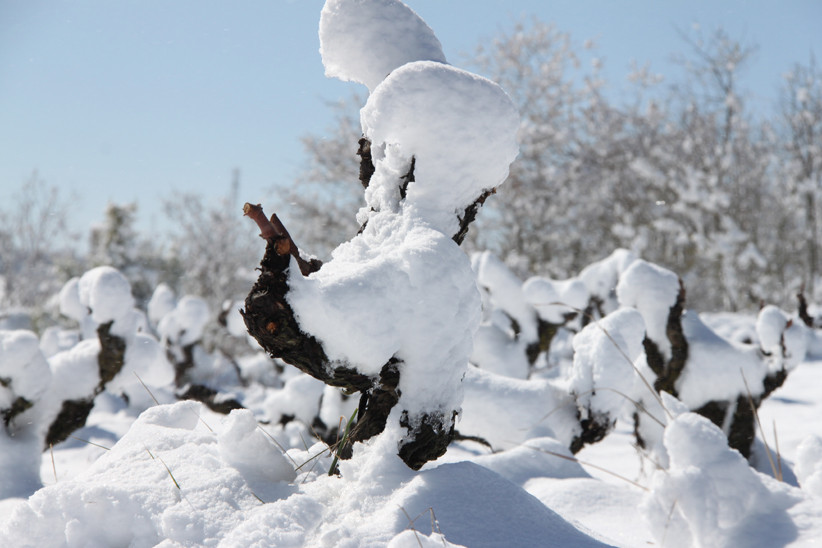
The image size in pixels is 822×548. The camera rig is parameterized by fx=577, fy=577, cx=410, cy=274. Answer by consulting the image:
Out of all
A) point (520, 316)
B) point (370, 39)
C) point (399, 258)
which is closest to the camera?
point (399, 258)

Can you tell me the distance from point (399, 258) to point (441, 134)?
44 centimetres

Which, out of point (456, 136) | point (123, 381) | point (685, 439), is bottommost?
point (123, 381)

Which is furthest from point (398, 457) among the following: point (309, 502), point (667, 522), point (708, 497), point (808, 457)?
point (808, 457)

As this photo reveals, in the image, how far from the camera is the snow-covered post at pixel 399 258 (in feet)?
5.33

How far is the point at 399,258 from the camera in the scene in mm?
1828

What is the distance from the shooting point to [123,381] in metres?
4.89

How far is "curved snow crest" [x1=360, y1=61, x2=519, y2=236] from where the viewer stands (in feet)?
6.14

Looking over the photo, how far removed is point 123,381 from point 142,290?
44.8ft

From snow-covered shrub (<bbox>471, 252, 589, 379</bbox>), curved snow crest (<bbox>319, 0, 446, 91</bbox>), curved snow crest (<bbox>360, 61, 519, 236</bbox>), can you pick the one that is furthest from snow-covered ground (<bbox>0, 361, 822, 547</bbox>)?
snow-covered shrub (<bbox>471, 252, 589, 379</bbox>)

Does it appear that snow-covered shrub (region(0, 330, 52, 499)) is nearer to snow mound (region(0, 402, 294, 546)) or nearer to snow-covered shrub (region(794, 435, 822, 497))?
snow mound (region(0, 402, 294, 546))

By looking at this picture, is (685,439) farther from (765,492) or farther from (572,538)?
(572,538)

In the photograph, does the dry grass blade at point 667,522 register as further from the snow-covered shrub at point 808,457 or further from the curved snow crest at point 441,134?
the snow-covered shrub at point 808,457

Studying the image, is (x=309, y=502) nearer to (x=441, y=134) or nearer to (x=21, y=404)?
(x=441, y=134)

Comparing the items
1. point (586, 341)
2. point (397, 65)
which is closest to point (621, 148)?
point (586, 341)
